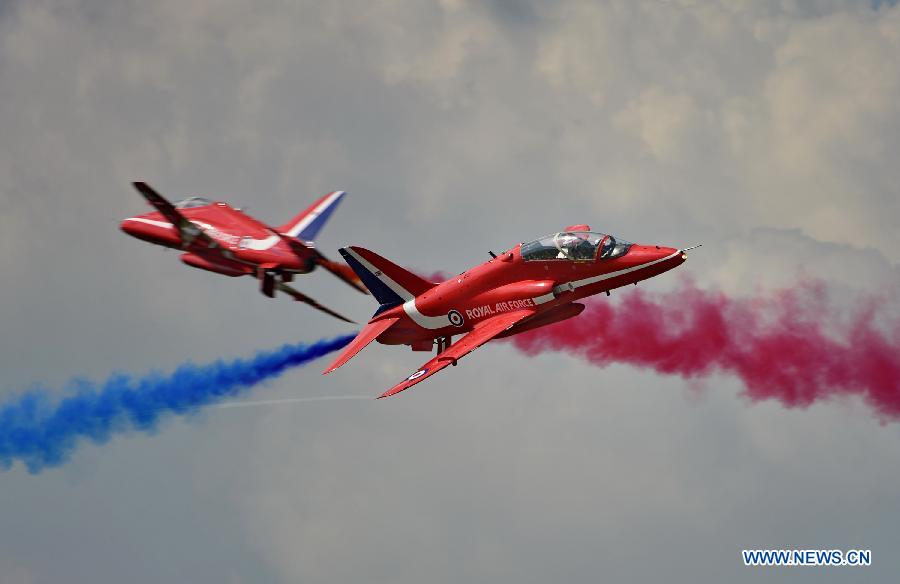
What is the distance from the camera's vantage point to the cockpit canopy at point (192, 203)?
6234 cm

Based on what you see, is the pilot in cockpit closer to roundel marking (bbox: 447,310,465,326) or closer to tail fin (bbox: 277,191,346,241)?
roundel marking (bbox: 447,310,465,326)

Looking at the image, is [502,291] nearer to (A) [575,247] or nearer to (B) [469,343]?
(B) [469,343]

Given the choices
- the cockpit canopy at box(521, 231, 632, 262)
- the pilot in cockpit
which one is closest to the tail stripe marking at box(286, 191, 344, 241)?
the cockpit canopy at box(521, 231, 632, 262)

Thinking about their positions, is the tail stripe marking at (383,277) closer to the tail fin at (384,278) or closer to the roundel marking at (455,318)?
the tail fin at (384,278)

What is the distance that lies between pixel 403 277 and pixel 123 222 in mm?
14363

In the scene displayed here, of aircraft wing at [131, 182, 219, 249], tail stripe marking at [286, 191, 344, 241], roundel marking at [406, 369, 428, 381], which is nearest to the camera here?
roundel marking at [406, 369, 428, 381]

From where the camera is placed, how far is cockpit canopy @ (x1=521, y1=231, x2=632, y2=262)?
167ft

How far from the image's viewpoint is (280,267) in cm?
5766

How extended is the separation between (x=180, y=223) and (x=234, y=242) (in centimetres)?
241

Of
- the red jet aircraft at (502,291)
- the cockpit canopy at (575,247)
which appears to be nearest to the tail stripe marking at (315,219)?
the red jet aircraft at (502,291)

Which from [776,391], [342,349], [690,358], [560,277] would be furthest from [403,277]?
[776,391]

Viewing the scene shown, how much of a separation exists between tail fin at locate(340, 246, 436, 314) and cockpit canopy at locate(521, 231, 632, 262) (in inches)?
207

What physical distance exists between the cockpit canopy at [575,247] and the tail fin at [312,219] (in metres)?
13.3

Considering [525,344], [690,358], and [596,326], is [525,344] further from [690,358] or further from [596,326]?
[690,358]
